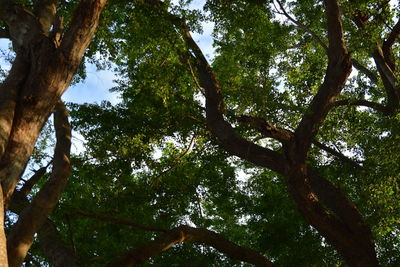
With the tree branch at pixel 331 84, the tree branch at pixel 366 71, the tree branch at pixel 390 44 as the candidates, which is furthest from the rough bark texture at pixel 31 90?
the tree branch at pixel 366 71

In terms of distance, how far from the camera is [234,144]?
324 inches

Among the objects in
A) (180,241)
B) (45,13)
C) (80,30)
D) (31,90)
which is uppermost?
(45,13)

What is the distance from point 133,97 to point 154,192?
2.55m

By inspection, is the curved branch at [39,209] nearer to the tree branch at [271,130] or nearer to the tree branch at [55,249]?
the tree branch at [55,249]

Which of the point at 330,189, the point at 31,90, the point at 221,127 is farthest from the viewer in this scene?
the point at 221,127

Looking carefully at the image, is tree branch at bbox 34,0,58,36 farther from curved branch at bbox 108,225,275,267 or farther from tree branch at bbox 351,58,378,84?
tree branch at bbox 351,58,378,84

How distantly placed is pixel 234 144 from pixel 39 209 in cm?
445

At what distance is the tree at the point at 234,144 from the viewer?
24.0 ft

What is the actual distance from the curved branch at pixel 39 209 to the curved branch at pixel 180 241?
1.39 meters

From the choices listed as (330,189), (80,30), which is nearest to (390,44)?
(330,189)

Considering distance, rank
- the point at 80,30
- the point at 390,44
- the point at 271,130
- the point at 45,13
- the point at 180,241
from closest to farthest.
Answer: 1. the point at 80,30
2. the point at 45,13
3. the point at 180,241
4. the point at 271,130
5. the point at 390,44

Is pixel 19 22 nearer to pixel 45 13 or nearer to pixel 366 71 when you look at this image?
pixel 45 13

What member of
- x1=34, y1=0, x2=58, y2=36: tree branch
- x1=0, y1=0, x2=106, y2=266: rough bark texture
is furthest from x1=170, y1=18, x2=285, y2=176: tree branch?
x1=0, y1=0, x2=106, y2=266: rough bark texture

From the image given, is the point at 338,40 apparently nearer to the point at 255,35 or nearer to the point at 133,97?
the point at 255,35
